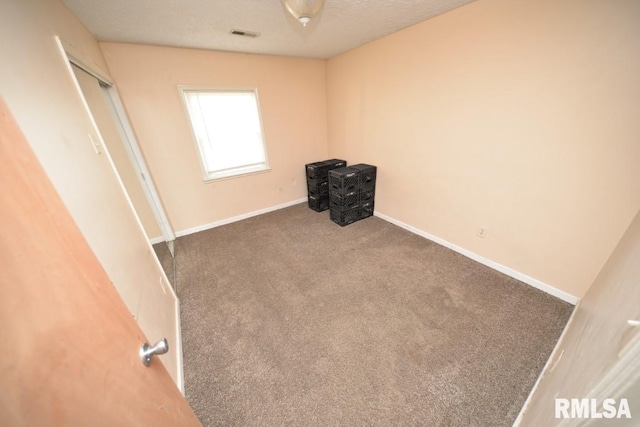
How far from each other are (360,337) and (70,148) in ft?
6.29

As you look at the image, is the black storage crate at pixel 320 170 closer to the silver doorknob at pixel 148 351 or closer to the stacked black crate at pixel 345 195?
the stacked black crate at pixel 345 195

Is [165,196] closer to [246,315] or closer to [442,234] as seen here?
[246,315]

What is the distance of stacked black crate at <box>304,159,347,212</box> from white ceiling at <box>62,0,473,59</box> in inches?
61.1

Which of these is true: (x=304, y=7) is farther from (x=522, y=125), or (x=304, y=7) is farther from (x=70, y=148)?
(x=522, y=125)

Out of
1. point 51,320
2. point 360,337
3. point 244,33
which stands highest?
point 244,33

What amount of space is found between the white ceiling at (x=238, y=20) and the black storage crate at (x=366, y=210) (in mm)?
2026

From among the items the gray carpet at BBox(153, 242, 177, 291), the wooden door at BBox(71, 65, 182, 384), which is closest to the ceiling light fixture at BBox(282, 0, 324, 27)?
the wooden door at BBox(71, 65, 182, 384)

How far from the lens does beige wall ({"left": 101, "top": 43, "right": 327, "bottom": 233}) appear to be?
7.88 ft

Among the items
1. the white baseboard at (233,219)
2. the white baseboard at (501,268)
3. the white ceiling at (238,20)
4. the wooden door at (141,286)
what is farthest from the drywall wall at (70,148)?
the white baseboard at (501,268)

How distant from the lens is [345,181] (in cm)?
287

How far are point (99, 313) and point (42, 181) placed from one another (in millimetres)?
309

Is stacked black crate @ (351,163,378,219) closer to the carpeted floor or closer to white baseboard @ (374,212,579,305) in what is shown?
white baseboard @ (374,212,579,305)

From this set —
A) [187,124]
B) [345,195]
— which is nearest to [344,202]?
[345,195]

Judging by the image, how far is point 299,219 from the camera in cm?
333
